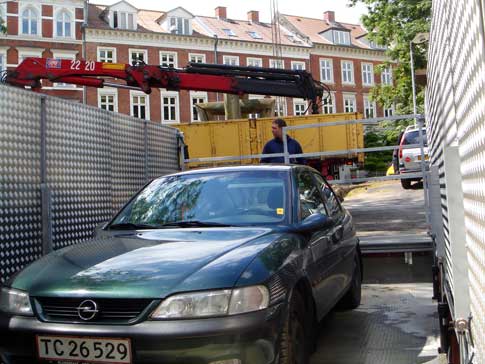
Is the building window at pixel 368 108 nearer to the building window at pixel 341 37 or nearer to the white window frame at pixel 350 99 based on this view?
the white window frame at pixel 350 99

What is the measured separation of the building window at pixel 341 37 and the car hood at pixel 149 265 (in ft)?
168

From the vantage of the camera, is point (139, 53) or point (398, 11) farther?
point (139, 53)

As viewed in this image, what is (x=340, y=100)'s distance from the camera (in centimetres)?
5131

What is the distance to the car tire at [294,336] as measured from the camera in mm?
3199

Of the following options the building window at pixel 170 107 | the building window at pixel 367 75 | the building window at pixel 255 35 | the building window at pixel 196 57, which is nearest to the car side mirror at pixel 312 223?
the building window at pixel 170 107

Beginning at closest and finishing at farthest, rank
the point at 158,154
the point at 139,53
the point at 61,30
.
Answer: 1. the point at 158,154
2. the point at 61,30
3. the point at 139,53

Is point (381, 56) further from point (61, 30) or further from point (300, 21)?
point (61, 30)

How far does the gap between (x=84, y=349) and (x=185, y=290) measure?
2.07 ft

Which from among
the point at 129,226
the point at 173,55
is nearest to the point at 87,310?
the point at 129,226

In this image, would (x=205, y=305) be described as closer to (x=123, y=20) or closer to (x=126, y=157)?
(x=126, y=157)

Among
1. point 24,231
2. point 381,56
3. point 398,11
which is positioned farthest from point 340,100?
point 24,231

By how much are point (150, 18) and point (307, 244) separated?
43012mm

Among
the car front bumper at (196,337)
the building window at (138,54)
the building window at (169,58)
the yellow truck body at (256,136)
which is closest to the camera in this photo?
the car front bumper at (196,337)

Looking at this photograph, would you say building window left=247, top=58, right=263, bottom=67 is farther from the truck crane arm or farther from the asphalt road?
the truck crane arm
